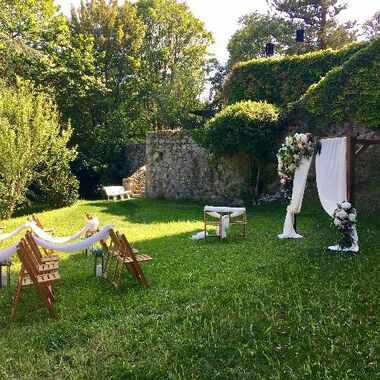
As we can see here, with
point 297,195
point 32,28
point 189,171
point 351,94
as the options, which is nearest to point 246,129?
point 351,94

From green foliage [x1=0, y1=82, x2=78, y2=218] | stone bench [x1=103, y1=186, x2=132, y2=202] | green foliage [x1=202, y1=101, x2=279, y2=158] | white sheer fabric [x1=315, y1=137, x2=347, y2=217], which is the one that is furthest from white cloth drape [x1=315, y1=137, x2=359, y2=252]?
stone bench [x1=103, y1=186, x2=132, y2=202]

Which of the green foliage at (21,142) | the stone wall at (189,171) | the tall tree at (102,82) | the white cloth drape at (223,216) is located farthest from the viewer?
the tall tree at (102,82)

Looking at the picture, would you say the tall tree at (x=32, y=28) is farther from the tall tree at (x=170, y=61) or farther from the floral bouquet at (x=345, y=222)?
the floral bouquet at (x=345, y=222)

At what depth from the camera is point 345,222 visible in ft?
22.9

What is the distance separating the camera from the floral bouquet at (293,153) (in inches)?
331

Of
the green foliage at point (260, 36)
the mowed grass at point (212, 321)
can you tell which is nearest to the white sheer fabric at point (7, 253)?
the mowed grass at point (212, 321)

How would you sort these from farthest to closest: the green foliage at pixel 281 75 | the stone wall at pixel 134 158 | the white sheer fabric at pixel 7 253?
the stone wall at pixel 134 158 < the green foliage at pixel 281 75 < the white sheer fabric at pixel 7 253

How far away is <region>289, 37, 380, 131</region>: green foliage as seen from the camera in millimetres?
11031

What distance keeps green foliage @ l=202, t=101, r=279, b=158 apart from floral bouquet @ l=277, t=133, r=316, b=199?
4.46 meters

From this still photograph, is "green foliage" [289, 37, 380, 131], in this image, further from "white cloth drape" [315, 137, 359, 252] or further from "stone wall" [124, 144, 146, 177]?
"stone wall" [124, 144, 146, 177]

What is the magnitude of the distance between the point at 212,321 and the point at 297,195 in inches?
195

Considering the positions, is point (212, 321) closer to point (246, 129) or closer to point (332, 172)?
point (332, 172)

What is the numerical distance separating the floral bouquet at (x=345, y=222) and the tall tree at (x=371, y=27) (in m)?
22.6

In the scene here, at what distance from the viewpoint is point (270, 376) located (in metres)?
3.36
